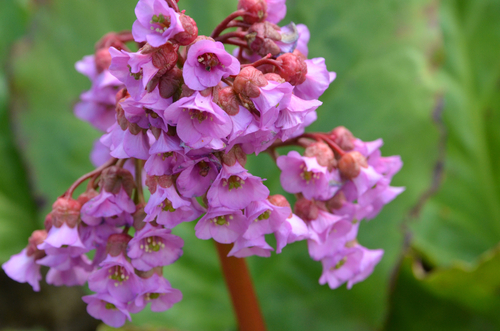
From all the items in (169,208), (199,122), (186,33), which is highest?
(186,33)

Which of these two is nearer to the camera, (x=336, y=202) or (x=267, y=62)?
(x=267, y=62)

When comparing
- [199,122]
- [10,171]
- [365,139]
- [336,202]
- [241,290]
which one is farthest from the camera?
[10,171]

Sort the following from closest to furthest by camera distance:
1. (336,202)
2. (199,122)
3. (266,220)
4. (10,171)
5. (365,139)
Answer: (199,122) < (266,220) < (336,202) < (365,139) < (10,171)

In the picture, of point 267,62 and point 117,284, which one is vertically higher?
point 267,62

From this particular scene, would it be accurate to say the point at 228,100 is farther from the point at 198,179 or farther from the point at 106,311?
the point at 106,311

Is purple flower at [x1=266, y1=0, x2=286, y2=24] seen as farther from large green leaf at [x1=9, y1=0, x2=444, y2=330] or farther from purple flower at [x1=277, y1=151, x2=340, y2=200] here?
large green leaf at [x1=9, y1=0, x2=444, y2=330]

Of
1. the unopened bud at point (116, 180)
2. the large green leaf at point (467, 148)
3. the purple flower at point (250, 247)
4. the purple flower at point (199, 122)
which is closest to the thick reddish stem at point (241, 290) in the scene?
the purple flower at point (250, 247)

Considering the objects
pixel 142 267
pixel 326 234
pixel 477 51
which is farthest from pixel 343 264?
pixel 477 51

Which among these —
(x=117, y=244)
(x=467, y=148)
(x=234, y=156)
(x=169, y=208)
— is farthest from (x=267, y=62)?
(x=467, y=148)
